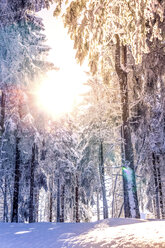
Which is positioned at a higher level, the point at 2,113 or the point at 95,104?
the point at 2,113

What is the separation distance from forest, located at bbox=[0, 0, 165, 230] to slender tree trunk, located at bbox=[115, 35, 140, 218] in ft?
0.12

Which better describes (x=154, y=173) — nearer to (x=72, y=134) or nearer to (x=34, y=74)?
(x=72, y=134)

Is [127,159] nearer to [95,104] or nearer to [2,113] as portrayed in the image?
[95,104]

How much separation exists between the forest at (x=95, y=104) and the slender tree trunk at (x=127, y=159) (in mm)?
37

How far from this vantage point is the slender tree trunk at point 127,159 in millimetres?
7590

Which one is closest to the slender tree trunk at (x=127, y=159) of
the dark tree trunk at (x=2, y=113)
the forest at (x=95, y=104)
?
the forest at (x=95, y=104)

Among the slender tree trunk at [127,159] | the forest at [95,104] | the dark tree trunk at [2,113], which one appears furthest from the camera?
A: the dark tree trunk at [2,113]

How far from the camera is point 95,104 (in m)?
12.1

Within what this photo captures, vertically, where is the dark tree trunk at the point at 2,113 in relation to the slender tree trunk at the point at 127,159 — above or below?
above

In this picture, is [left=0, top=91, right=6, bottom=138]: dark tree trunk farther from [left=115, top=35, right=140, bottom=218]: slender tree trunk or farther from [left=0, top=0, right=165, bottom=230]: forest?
[left=115, top=35, right=140, bottom=218]: slender tree trunk

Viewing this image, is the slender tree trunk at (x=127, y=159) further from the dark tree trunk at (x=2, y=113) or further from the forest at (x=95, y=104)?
the dark tree trunk at (x=2, y=113)

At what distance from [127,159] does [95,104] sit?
4.81 metres

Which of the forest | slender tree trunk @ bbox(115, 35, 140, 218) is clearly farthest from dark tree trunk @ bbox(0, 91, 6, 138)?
slender tree trunk @ bbox(115, 35, 140, 218)


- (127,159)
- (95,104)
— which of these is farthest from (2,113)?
(127,159)
